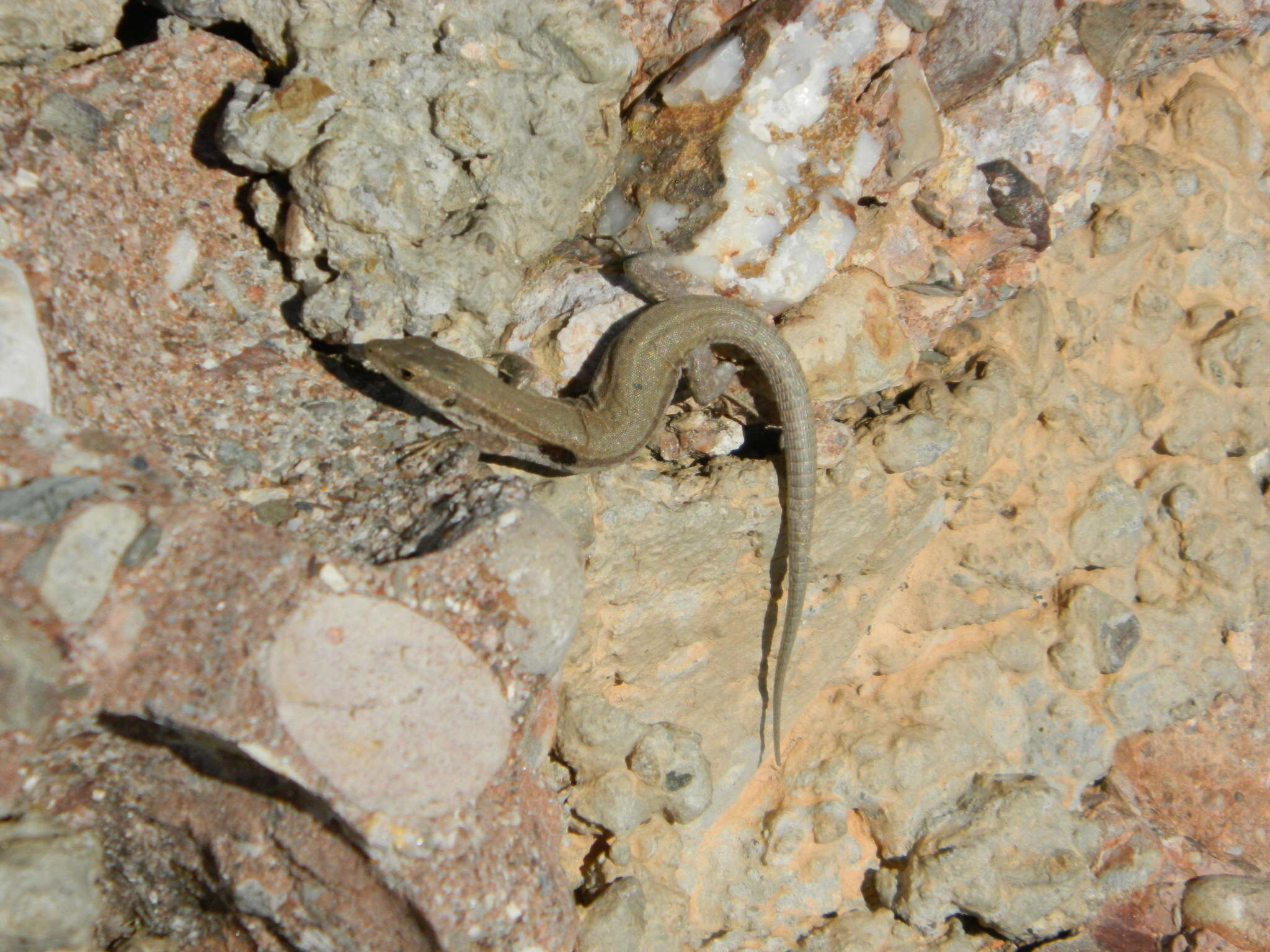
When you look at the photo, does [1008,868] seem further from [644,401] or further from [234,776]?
[234,776]

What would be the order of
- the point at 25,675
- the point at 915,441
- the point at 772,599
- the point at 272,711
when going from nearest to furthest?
the point at 25,675, the point at 272,711, the point at 915,441, the point at 772,599

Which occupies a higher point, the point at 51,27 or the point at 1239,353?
the point at 51,27

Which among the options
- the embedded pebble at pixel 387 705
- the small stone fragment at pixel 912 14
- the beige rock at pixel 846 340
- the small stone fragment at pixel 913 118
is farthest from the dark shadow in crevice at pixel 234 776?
the small stone fragment at pixel 912 14

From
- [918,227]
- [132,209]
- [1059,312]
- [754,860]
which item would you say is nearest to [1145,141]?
[1059,312]

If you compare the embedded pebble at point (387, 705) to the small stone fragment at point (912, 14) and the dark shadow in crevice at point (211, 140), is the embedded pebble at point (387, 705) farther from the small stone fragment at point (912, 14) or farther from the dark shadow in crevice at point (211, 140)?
the small stone fragment at point (912, 14)

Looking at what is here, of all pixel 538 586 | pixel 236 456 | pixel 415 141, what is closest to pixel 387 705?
pixel 538 586

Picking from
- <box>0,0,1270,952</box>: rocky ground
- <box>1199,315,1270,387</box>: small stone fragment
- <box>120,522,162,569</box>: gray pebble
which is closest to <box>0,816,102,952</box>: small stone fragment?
<box>0,0,1270,952</box>: rocky ground
